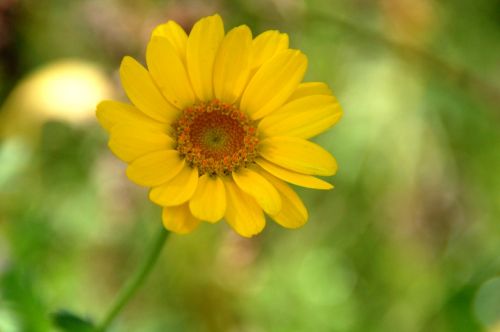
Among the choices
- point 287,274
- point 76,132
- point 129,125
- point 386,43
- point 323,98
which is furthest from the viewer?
point 386,43

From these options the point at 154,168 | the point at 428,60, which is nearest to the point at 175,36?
the point at 154,168

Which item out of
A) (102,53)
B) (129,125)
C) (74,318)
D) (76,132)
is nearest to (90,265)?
(76,132)

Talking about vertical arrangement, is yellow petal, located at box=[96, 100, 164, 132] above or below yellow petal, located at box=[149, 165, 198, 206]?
above

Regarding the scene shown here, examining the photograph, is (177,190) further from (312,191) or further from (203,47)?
(312,191)

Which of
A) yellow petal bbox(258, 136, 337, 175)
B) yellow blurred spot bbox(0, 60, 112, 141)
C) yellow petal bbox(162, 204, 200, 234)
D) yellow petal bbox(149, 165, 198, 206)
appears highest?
yellow blurred spot bbox(0, 60, 112, 141)

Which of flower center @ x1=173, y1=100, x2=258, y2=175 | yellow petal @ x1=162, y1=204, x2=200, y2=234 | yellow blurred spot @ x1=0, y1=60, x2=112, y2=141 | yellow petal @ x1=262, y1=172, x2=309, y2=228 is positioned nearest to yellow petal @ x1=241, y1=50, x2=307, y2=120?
flower center @ x1=173, y1=100, x2=258, y2=175

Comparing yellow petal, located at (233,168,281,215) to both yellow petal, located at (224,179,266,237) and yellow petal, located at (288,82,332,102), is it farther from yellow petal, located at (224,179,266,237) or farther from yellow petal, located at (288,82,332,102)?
yellow petal, located at (288,82,332,102)

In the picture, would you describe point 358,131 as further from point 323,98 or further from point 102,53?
point 323,98
